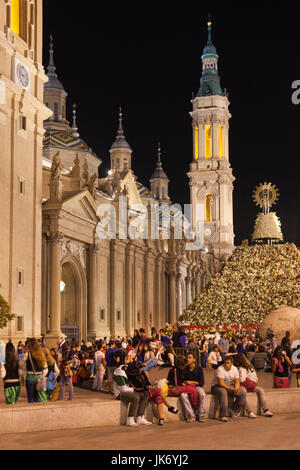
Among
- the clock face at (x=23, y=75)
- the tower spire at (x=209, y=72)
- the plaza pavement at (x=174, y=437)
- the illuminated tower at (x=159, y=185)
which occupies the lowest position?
the plaza pavement at (x=174, y=437)

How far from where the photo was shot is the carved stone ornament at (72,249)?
37.5m

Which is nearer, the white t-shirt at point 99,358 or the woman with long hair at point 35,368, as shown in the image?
the woman with long hair at point 35,368

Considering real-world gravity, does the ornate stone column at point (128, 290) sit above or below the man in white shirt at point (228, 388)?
above

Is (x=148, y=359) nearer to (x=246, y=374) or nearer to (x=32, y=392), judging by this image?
(x=246, y=374)

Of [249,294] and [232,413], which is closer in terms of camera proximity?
[232,413]

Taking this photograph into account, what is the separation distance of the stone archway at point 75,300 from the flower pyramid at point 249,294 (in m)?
8.01

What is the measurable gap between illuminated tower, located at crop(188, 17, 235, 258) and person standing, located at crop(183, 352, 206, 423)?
68892 mm

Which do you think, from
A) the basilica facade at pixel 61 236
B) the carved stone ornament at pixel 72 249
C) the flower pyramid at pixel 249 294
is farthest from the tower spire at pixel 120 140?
the carved stone ornament at pixel 72 249

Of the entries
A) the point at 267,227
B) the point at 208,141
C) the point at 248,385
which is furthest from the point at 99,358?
the point at 208,141

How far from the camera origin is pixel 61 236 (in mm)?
35312

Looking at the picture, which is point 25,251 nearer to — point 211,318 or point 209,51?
point 211,318

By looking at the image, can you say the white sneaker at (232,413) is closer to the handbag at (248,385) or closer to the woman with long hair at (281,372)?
the handbag at (248,385)

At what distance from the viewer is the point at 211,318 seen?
46188mm

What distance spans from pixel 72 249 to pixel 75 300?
311cm
